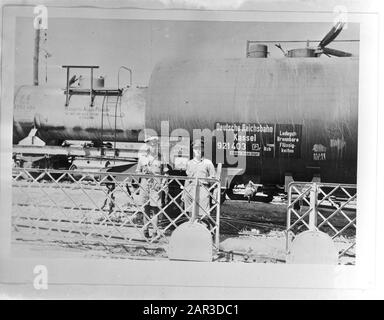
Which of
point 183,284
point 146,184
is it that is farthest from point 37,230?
point 183,284

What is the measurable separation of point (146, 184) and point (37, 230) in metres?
0.78

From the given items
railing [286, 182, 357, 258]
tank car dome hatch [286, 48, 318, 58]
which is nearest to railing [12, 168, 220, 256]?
railing [286, 182, 357, 258]

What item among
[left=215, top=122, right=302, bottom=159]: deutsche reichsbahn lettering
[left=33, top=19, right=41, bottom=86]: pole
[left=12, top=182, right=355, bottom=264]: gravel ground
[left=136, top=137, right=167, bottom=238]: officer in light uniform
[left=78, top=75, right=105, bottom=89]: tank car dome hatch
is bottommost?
[left=12, top=182, right=355, bottom=264]: gravel ground

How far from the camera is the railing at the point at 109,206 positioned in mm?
2934

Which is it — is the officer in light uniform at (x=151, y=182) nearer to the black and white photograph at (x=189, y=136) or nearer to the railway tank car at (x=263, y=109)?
the black and white photograph at (x=189, y=136)

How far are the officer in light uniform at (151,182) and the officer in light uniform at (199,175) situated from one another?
0.17m

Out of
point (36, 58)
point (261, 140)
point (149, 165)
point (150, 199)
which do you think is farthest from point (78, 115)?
point (261, 140)

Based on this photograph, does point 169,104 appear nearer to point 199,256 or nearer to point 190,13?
point 190,13

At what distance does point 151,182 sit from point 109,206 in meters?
0.32

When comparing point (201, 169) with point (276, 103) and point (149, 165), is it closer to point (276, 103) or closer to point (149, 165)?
point (149, 165)

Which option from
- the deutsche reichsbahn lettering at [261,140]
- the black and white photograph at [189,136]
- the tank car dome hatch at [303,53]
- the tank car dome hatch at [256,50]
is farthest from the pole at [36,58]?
the tank car dome hatch at [303,53]

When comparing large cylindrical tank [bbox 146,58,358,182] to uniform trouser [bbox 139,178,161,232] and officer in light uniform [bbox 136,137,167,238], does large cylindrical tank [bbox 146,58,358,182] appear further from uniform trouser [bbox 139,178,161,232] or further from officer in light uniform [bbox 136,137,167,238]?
uniform trouser [bbox 139,178,161,232]

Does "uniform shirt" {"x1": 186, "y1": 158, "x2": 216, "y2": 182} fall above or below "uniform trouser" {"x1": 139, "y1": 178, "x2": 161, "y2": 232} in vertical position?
above

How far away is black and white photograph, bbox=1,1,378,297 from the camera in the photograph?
288cm
